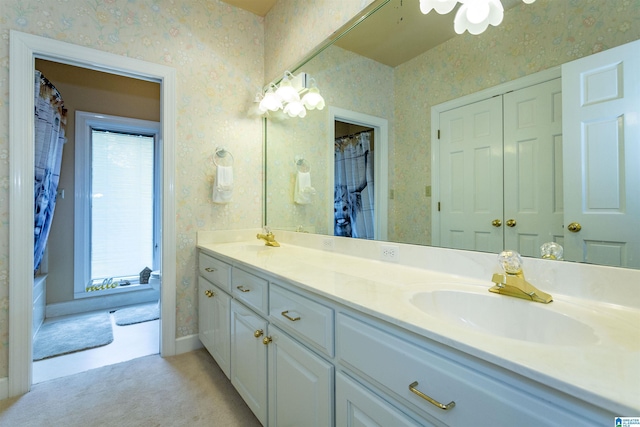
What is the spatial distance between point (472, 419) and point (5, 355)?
2419 mm

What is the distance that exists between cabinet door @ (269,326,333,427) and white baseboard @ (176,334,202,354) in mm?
1242

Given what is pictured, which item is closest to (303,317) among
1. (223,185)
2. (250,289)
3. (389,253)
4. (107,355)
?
(250,289)

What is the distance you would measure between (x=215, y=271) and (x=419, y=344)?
4.94 feet

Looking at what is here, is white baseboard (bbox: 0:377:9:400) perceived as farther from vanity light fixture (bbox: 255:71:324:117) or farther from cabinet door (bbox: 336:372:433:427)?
vanity light fixture (bbox: 255:71:324:117)

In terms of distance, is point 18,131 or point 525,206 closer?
point 525,206

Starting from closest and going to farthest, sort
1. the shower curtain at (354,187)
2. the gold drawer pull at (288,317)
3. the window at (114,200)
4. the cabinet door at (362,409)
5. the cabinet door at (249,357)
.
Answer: the cabinet door at (362,409) → the gold drawer pull at (288,317) → the cabinet door at (249,357) → the shower curtain at (354,187) → the window at (114,200)

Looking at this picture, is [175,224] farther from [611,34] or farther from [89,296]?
[611,34]

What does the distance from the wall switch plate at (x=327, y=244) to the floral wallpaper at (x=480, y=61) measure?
1.57ft

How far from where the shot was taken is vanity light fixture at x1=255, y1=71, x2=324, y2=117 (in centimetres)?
203

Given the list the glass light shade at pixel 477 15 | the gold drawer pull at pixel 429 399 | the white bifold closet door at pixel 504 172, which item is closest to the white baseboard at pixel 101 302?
the white bifold closet door at pixel 504 172

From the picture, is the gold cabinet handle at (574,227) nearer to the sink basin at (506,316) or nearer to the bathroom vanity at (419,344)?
the bathroom vanity at (419,344)

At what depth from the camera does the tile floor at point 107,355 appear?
1.95m

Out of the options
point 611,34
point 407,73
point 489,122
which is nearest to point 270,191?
point 407,73

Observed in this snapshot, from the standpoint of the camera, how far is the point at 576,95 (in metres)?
0.93
